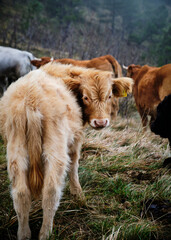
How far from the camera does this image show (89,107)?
231 cm

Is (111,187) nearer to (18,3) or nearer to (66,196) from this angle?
(66,196)

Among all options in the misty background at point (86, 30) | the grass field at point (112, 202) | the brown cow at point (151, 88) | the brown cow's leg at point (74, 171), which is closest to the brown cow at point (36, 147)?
the grass field at point (112, 202)

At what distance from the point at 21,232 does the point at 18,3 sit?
3829 centimetres

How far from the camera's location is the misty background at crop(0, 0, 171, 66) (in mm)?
16172

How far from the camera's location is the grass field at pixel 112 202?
1.88 m

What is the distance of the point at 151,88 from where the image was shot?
16.4 ft

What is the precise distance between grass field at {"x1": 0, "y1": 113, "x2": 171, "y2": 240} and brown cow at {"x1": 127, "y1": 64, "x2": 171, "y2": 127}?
1511 mm

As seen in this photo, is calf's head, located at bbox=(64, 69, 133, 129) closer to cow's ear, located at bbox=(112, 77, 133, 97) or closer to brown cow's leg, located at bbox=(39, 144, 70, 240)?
cow's ear, located at bbox=(112, 77, 133, 97)

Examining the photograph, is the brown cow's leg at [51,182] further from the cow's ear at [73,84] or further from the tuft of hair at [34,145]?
the cow's ear at [73,84]

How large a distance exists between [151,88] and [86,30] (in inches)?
478

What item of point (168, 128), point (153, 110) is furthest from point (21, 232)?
point (153, 110)

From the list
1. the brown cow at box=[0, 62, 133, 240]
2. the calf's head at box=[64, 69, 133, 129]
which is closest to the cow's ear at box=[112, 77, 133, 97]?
the calf's head at box=[64, 69, 133, 129]

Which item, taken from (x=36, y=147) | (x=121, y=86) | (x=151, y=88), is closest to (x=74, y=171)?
(x=36, y=147)

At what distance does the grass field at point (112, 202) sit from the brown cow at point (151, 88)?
4.96 feet
